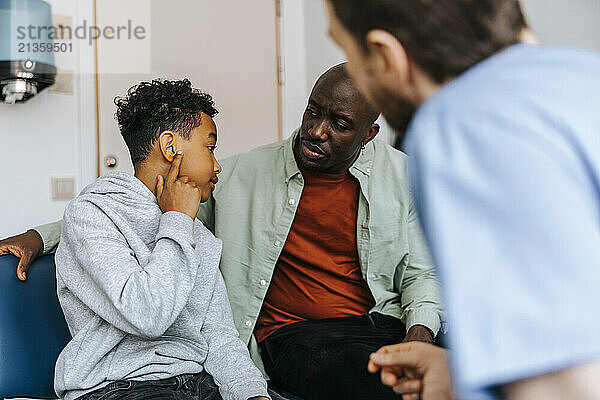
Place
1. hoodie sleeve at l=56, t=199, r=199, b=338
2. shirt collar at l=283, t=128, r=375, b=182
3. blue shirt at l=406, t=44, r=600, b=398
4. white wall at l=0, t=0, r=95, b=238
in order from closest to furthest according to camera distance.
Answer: blue shirt at l=406, t=44, r=600, b=398
hoodie sleeve at l=56, t=199, r=199, b=338
shirt collar at l=283, t=128, r=375, b=182
white wall at l=0, t=0, r=95, b=238

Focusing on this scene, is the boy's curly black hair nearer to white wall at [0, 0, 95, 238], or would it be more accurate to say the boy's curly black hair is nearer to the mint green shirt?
the mint green shirt

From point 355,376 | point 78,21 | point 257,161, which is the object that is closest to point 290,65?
point 78,21

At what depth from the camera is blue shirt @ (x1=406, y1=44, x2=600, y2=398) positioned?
467mm

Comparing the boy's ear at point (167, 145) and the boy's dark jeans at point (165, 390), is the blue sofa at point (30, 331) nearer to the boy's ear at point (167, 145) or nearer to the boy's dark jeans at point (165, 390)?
the boy's dark jeans at point (165, 390)

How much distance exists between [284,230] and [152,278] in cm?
55

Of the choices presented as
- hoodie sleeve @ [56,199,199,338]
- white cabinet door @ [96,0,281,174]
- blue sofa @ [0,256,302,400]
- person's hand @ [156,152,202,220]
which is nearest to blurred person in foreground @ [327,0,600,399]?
hoodie sleeve @ [56,199,199,338]

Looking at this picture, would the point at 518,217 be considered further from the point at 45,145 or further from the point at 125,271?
the point at 45,145

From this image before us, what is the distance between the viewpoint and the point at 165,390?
1.35 meters

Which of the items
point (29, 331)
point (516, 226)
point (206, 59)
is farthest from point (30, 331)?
point (206, 59)

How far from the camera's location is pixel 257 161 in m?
1.92

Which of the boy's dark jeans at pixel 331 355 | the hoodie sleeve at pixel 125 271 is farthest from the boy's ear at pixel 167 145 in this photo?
the boy's dark jeans at pixel 331 355

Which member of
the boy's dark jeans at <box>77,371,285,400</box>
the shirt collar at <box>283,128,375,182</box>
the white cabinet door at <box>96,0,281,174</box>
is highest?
the white cabinet door at <box>96,0,281,174</box>

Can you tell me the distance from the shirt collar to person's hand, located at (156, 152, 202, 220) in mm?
388

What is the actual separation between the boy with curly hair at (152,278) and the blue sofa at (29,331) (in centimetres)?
20
